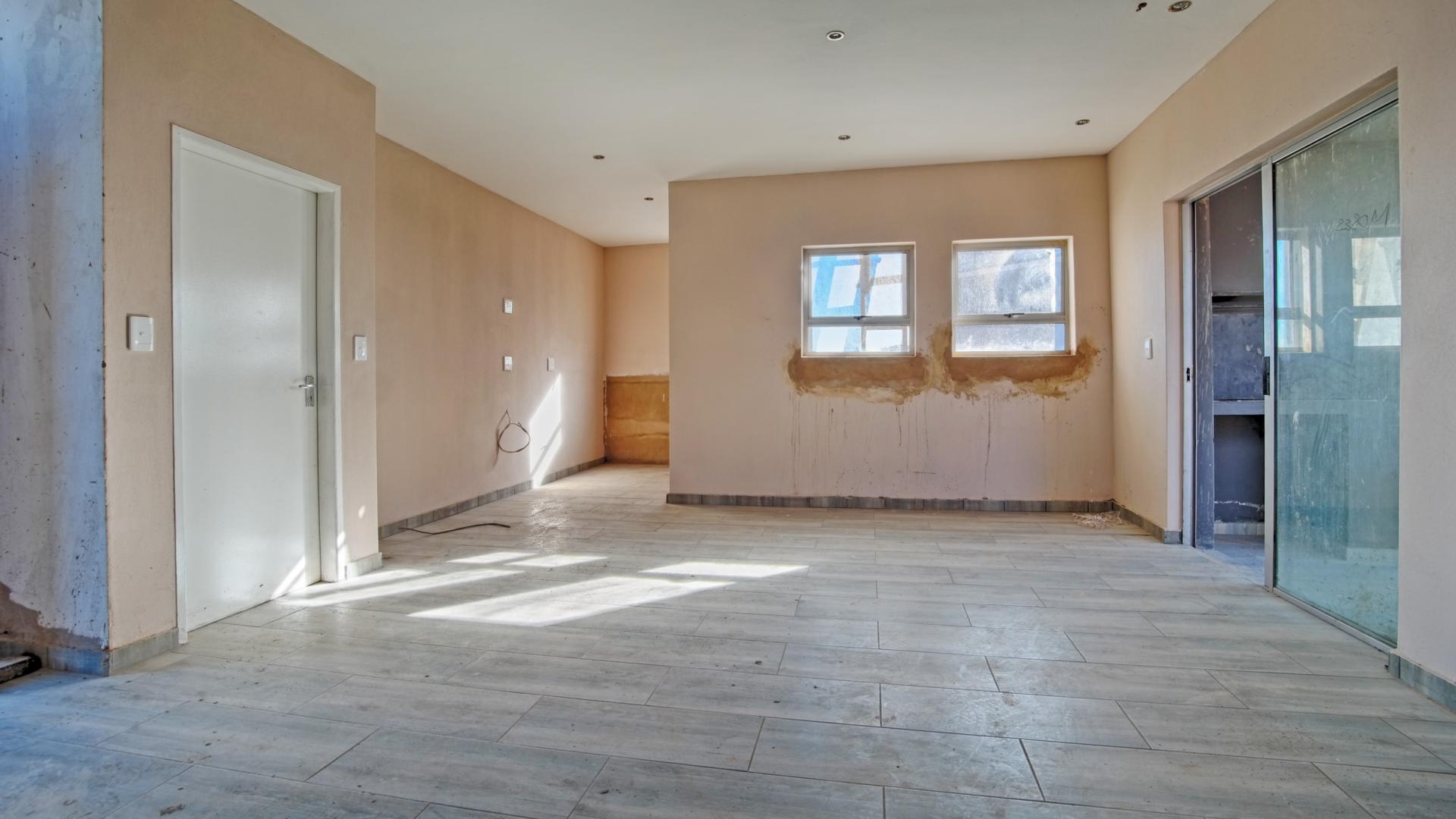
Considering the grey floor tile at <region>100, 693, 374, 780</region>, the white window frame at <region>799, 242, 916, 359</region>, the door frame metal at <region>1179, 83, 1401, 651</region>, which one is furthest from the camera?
the white window frame at <region>799, 242, 916, 359</region>

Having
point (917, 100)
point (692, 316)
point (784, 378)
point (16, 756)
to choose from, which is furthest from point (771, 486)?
point (16, 756)

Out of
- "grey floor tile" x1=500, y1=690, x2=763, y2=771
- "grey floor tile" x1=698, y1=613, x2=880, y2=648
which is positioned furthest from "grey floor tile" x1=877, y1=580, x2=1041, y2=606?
"grey floor tile" x1=500, y1=690, x2=763, y2=771

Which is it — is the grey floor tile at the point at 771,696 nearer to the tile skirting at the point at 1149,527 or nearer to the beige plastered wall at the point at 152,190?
the beige plastered wall at the point at 152,190

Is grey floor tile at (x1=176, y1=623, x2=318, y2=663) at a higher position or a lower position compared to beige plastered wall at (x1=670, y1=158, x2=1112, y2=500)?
lower

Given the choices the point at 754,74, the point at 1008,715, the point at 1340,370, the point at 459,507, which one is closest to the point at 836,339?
the point at 754,74

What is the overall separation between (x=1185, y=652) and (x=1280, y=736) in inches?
23.3

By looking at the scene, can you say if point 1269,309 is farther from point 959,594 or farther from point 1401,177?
point 959,594

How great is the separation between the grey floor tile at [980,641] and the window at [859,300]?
9.64 ft

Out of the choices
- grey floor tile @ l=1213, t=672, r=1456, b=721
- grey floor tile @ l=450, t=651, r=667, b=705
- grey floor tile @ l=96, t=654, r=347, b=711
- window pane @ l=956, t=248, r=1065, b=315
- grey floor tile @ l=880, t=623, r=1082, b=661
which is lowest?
grey floor tile @ l=1213, t=672, r=1456, b=721

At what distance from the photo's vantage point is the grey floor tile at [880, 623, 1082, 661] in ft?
7.93

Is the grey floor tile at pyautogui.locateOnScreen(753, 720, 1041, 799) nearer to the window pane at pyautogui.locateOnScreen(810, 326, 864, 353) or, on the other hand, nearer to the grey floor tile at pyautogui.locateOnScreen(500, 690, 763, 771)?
the grey floor tile at pyautogui.locateOnScreen(500, 690, 763, 771)

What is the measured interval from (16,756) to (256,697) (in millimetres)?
533

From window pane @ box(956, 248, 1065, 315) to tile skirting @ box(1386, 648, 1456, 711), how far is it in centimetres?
326

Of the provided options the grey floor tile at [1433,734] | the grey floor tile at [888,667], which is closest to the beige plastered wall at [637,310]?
the grey floor tile at [888,667]
